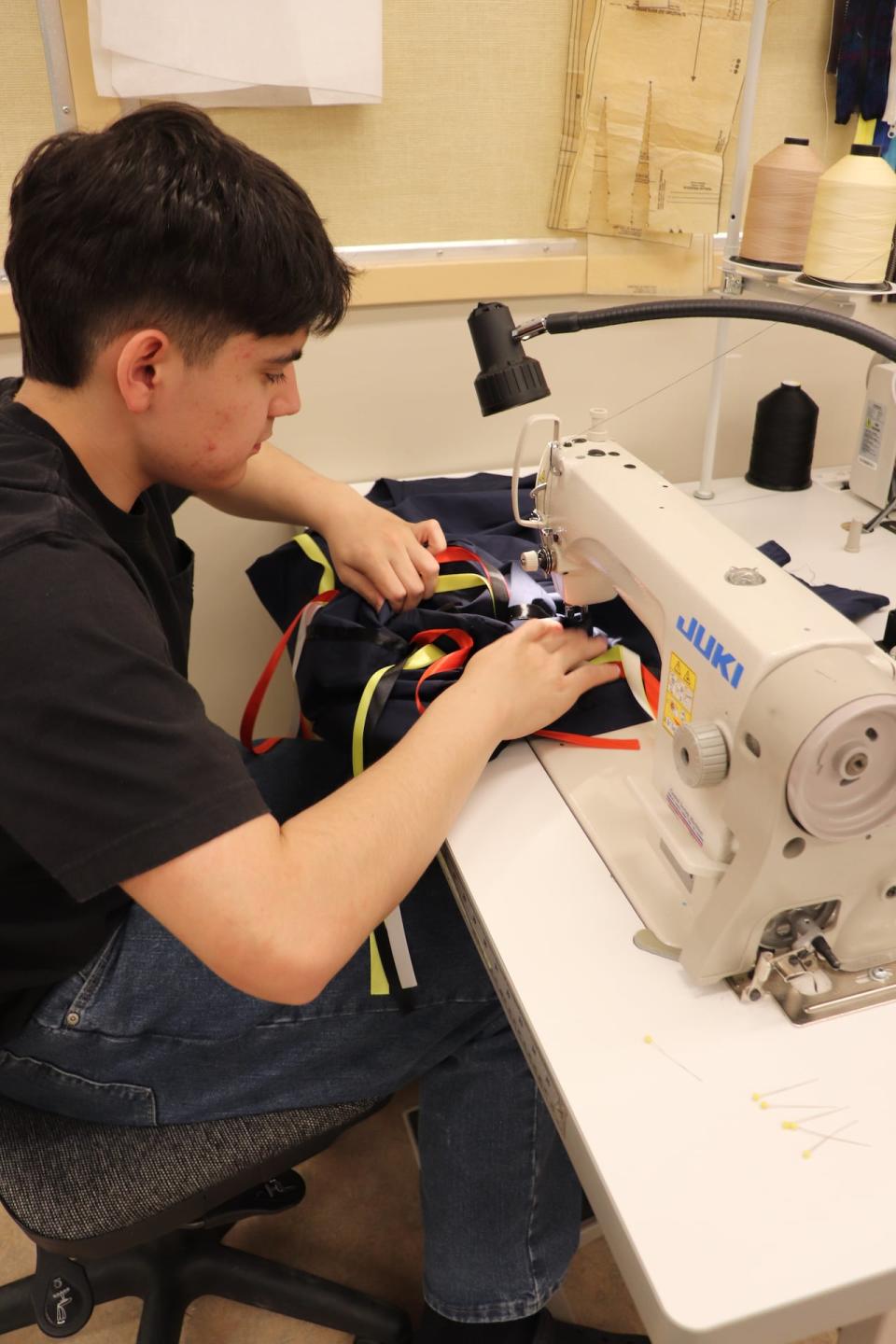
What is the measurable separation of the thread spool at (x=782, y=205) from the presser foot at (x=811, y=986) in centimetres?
100

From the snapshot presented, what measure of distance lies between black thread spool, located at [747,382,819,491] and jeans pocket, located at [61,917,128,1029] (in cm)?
121

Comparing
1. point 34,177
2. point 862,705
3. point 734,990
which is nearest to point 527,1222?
point 734,990

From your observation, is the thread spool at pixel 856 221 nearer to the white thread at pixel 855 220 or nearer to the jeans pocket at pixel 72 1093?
the white thread at pixel 855 220

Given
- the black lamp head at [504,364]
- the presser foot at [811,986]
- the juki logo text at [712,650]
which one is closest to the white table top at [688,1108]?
the presser foot at [811,986]

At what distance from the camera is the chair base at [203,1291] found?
1.22 metres

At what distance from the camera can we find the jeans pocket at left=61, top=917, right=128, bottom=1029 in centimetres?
86

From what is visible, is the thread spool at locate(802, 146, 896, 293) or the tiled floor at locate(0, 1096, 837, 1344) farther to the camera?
the tiled floor at locate(0, 1096, 837, 1344)

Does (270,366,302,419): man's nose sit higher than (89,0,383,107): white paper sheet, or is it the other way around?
(89,0,383,107): white paper sheet

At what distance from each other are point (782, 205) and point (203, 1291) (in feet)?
5.22

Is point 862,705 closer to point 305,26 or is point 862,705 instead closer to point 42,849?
point 42,849

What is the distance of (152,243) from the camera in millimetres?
728

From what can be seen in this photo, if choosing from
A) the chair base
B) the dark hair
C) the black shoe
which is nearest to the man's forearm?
the dark hair

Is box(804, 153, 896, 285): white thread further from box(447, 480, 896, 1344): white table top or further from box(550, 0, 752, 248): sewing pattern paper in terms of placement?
box(447, 480, 896, 1344): white table top

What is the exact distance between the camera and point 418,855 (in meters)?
0.81
